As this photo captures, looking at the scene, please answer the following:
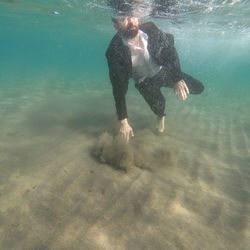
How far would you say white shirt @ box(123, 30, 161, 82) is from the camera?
734cm

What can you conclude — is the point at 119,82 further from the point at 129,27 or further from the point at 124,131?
the point at 129,27

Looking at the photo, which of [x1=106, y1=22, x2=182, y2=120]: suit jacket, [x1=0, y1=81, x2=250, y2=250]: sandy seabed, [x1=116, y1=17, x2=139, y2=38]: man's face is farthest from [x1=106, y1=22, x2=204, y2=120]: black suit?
[x1=0, y1=81, x2=250, y2=250]: sandy seabed

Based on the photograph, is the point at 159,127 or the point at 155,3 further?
the point at 155,3

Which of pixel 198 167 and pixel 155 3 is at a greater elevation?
pixel 155 3

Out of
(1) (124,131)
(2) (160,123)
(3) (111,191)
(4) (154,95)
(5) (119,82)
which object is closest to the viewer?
(3) (111,191)

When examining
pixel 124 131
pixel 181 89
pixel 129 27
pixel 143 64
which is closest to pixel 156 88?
pixel 143 64

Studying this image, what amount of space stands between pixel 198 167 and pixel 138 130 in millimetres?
2739

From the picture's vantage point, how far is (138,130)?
8391 millimetres

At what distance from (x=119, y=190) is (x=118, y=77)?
329 centimetres

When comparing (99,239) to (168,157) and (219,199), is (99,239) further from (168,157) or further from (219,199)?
(168,157)

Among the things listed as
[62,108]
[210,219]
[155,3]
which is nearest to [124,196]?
[210,219]

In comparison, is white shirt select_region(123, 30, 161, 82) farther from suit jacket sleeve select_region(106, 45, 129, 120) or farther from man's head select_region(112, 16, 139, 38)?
suit jacket sleeve select_region(106, 45, 129, 120)

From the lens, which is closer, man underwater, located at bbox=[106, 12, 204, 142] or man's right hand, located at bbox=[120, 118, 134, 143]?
man's right hand, located at bbox=[120, 118, 134, 143]

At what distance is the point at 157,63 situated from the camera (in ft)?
25.3
